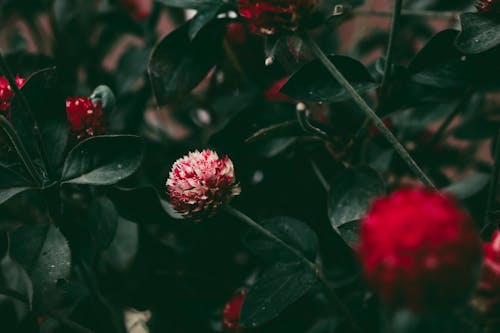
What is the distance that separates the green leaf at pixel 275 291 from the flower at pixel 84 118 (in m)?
0.21

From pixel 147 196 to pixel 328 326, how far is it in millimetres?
213

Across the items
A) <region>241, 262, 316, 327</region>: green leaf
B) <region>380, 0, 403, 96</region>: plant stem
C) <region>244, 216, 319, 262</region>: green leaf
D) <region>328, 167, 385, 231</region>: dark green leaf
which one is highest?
<region>380, 0, 403, 96</region>: plant stem

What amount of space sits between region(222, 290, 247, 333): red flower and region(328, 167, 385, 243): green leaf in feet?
0.46

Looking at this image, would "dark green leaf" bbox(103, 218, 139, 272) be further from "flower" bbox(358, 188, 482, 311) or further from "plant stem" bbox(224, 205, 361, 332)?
"flower" bbox(358, 188, 482, 311)

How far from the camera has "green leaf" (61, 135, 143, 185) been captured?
0.54 meters

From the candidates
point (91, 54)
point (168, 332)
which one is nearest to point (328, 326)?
point (168, 332)

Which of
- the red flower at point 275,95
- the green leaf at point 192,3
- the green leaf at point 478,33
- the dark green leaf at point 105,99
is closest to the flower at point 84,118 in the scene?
the dark green leaf at point 105,99

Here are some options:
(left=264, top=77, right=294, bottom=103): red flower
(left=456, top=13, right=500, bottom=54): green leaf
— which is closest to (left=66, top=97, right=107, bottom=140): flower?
(left=264, top=77, right=294, bottom=103): red flower

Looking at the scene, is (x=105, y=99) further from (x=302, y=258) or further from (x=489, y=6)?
(x=489, y=6)

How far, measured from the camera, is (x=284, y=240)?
59cm

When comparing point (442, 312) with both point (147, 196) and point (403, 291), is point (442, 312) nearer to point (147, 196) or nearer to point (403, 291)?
point (403, 291)

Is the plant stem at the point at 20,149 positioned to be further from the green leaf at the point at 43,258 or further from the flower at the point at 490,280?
the flower at the point at 490,280

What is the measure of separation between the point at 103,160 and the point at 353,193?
0.22 metres

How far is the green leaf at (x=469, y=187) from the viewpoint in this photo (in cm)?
Answer: 66
